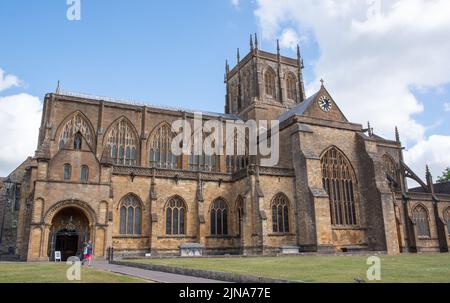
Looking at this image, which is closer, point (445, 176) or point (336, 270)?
point (336, 270)

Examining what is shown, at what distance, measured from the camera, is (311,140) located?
1359 inches

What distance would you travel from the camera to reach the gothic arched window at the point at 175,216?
3197 cm

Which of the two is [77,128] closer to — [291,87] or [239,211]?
[239,211]

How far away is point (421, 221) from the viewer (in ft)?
137

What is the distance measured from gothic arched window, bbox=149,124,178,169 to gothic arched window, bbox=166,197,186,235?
835 centimetres

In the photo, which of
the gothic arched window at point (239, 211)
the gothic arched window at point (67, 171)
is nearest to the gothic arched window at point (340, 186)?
the gothic arched window at point (239, 211)

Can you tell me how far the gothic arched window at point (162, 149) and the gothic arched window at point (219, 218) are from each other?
854 centimetres

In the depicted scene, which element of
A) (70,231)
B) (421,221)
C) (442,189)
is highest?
(442,189)

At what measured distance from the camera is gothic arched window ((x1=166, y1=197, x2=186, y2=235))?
3197cm

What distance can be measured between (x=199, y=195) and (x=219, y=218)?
2999 mm

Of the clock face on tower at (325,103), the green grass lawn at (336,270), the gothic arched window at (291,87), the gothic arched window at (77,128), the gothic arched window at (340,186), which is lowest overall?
the green grass lawn at (336,270)

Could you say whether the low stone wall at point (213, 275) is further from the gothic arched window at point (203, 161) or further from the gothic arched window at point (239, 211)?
the gothic arched window at point (203, 161)

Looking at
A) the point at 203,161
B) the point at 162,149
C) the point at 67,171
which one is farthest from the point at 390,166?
the point at 67,171
